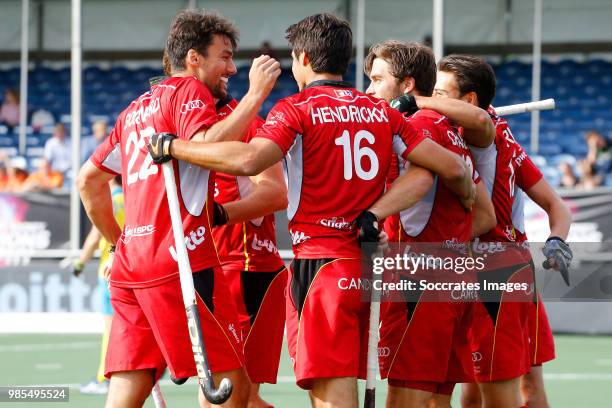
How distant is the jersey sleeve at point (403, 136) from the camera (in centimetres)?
517

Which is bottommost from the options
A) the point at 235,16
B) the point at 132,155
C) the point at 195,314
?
the point at 195,314

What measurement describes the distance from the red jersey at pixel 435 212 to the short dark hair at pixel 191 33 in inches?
40.3

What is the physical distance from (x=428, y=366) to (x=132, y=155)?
1.65 meters

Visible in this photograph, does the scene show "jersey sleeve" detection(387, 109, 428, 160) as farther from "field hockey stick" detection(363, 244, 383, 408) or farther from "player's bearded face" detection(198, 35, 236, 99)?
"player's bearded face" detection(198, 35, 236, 99)

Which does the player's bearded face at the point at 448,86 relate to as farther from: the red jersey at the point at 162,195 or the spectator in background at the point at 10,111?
the spectator in background at the point at 10,111

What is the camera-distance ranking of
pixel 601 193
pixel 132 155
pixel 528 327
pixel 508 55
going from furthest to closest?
pixel 508 55, pixel 601 193, pixel 528 327, pixel 132 155

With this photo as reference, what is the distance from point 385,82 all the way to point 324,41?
69 centimetres

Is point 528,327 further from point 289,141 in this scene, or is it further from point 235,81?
point 235,81

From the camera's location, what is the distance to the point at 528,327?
6258 millimetres

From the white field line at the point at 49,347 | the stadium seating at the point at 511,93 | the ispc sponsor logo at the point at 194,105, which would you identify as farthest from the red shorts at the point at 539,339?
the stadium seating at the point at 511,93

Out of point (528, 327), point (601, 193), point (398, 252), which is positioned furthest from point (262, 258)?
point (601, 193)

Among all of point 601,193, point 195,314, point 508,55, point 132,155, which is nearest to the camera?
point 195,314

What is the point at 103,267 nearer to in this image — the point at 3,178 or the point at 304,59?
the point at 304,59

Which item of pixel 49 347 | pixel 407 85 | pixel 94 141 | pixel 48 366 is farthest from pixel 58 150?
pixel 407 85
